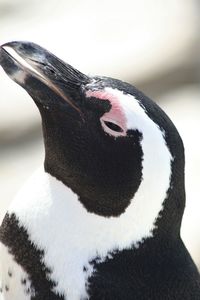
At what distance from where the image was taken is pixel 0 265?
1447 millimetres

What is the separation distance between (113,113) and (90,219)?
16 cm

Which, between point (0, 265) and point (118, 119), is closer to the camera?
point (118, 119)

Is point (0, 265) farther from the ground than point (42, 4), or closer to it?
farther from the ground

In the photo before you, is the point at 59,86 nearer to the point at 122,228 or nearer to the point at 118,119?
the point at 118,119

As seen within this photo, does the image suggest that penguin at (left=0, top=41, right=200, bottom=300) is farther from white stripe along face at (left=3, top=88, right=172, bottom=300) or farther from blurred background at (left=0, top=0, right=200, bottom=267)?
blurred background at (left=0, top=0, right=200, bottom=267)

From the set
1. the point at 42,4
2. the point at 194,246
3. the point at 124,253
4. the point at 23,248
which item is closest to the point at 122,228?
the point at 124,253

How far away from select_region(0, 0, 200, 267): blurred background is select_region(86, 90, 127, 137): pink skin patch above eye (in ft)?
3.85

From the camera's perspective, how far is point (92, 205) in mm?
1363

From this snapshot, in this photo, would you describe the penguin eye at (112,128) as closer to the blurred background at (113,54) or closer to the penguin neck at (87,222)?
the penguin neck at (87,222)

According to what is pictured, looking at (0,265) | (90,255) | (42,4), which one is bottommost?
(42,4)

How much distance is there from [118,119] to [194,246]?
1124mm

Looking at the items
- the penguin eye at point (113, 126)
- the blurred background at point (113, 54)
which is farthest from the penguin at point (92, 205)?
the blurred background at point (113, 54)

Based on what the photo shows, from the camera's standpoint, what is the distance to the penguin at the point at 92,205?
4.40ft

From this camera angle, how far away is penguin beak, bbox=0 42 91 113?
1.36 meters
